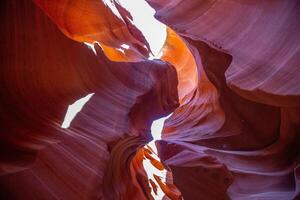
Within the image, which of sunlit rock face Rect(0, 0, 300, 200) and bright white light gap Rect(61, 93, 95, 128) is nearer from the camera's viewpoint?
sunlit rock face Rect(0, 0, 300, 200)

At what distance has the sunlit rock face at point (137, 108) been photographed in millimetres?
3219

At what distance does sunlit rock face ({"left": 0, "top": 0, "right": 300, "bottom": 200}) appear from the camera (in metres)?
3.22

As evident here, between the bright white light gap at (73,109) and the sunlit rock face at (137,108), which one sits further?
the bright white light gap at (73,109)

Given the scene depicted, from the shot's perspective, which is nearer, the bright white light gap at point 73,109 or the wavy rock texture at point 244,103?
the wavy rock texture at point 244,103

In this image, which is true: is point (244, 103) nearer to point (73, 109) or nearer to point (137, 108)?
point (137, 108)

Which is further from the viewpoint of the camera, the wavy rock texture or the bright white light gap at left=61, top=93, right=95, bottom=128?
the bright white light gap at left=61, top=93, right=95, bottom=128

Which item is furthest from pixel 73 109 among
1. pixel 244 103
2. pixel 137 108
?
pixel 244 103

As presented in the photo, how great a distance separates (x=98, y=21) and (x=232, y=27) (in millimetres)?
2688

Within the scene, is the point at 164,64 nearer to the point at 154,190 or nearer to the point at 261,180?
the point at 154,190

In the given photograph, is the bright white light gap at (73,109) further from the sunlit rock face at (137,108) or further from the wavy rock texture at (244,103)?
the wavy rock texture at (244,103)

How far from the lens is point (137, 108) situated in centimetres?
571

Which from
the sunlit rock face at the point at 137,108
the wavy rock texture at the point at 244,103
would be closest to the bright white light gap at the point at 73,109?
the sunlit rock face at the point at 137,108

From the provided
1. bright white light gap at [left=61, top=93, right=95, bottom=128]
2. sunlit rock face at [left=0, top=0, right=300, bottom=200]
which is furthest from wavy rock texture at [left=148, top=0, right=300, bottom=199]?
bright white light gap at [left=61, top=93, right=95, bottom=128]

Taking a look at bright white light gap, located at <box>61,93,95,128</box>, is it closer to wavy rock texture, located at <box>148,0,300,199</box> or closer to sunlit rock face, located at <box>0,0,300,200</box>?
sunlit rock face, located at <box>0,0,300,200</box>
